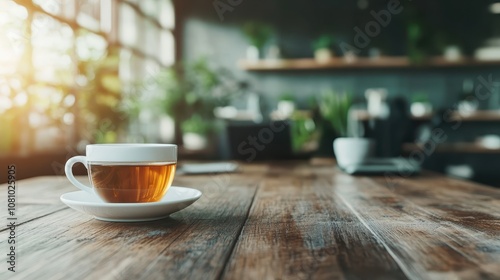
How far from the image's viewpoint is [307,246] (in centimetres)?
56

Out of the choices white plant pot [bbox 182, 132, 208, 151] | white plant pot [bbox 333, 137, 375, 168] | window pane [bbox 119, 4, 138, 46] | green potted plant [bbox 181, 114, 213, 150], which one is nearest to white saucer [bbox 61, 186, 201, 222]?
white plant pot [bbox 333, 137, 375, 168]

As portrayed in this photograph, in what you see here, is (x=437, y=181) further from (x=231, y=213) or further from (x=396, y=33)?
(x=396, y=33)

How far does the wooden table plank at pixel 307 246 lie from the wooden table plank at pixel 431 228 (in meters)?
0.02

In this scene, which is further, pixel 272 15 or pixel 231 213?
pixel 272 15

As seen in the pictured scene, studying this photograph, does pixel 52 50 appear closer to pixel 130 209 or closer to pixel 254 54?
pixel 130 209

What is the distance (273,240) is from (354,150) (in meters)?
1.12

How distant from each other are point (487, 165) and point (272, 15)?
109 inches

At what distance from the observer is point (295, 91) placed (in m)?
5.50

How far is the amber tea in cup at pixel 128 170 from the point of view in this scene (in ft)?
2.38

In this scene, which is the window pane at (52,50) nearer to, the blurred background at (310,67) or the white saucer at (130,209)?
the blurred background at (310,67)

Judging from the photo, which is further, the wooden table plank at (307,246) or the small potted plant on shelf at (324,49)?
the small potted plant on shelf at (324,49)

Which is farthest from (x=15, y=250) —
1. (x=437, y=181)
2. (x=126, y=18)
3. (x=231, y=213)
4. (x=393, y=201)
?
(x=126, y=18)

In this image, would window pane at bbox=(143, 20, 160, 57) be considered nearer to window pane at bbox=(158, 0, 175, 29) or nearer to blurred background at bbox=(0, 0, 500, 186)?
blurred background at bbox=(0, 0, 500, 186)

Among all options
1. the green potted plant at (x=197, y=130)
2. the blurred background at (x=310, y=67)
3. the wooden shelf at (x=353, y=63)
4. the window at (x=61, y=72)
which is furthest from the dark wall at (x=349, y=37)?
the window at (x=61, y=72)
